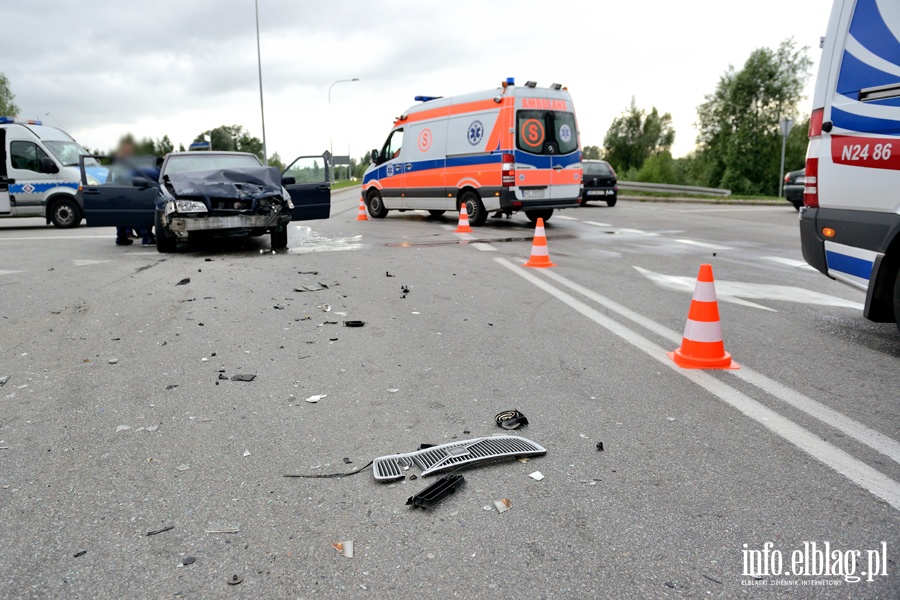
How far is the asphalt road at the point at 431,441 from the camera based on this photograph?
2.30 meters

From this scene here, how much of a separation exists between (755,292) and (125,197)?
9587mm

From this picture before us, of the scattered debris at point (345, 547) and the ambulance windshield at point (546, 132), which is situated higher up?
the ambulance windshield at point (546, 132)

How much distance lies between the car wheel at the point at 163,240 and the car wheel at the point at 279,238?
151 cm

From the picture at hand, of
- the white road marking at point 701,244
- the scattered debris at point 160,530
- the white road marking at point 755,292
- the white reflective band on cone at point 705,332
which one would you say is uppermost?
the white road marking at point 701,244

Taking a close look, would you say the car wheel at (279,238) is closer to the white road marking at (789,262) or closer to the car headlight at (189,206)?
the car headlight at (189,206)

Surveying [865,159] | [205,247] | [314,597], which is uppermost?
[865,159]

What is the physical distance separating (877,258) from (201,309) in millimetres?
5805

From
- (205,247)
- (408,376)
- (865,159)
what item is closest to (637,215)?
(205,247)

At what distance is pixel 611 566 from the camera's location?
2.29 metres

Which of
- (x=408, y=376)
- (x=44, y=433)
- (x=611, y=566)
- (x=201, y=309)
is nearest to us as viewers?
(x=611, y=566)

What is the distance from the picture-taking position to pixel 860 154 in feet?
16.3

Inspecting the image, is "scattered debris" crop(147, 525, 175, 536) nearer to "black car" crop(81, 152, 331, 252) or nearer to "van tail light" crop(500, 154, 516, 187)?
"black car" crop(81, 152, 331, 252)

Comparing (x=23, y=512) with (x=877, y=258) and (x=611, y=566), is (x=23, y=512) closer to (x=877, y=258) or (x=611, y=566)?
(x=611, y=566)

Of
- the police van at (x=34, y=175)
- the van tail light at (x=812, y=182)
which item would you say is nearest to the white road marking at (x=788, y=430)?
the van tail light at (x=812, y=182)
